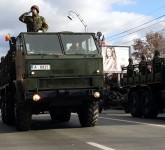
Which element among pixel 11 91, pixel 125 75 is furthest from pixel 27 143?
pixel 125 75

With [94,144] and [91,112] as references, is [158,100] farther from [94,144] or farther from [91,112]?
[94,144]

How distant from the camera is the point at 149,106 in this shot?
64.7 feet

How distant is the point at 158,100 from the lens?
19.8 metres

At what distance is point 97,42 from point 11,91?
3.61 m

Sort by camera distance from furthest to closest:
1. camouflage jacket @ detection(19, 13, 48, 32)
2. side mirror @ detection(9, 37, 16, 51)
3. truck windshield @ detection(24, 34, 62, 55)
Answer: camouflage jacket @ detection(19, 13, 48, 32) → side mirror @ detection(9, 37, 16, 51) → truck windshield @ detection(24, 34, 62, 55)

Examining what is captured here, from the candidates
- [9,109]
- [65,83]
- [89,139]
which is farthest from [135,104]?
[89,139]

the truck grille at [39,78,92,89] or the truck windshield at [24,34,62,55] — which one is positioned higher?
the truck windshield at [24,34,62,55]

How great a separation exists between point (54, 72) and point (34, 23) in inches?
86.9

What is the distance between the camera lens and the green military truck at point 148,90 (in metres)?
19.1

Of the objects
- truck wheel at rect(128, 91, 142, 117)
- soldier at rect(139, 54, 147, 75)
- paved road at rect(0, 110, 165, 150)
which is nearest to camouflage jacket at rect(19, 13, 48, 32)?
paved road at rect(0, 110, 165, 150)

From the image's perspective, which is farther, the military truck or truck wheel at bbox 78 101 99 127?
truck wheel at bbox 78 101 99 127

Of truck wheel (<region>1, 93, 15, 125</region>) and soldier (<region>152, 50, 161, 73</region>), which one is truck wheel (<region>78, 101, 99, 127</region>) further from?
soldier (<region>152, 50, 161, 73</region>)

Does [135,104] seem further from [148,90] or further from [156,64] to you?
[156,64]

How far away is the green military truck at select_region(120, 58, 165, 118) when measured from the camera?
62.6 ft
